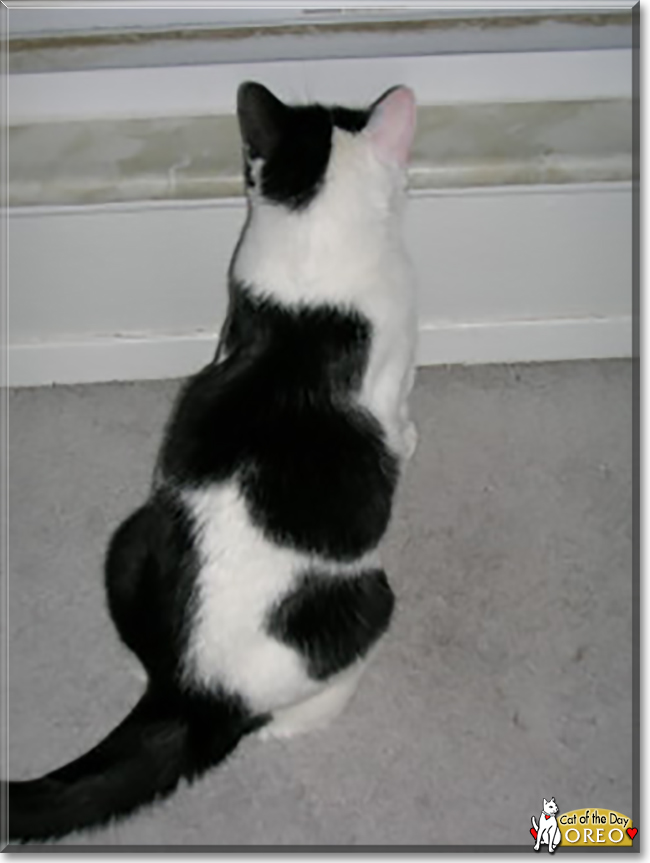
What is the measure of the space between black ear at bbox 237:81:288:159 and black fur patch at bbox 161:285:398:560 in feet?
0.55

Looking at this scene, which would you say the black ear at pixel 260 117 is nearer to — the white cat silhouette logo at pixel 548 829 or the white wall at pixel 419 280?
the white wall at pixel 419 280

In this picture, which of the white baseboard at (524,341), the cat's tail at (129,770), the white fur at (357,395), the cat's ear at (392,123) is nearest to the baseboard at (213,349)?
the white baseboard at (524,341)

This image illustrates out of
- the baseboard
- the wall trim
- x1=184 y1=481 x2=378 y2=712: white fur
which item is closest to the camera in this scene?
x1=184 y1=481 x2=378 y2=712: white fur

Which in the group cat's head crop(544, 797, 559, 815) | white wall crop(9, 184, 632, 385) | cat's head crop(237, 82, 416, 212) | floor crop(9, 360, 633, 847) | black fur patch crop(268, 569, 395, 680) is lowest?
cat's head crop(544, 797, 559, 815)

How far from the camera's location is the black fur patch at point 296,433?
1176 millimetres

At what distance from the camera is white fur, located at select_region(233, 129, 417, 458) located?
1.21 metres

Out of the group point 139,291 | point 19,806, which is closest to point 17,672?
point 19,806

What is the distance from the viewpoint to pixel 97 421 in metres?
1.66

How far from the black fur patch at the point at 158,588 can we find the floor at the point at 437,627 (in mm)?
191

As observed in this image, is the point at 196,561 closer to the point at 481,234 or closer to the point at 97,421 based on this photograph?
the point at 97,421

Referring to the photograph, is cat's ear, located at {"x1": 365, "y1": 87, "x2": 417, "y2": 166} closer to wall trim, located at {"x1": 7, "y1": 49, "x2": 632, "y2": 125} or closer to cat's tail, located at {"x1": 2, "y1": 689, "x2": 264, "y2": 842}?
wall trim, located at {"x1": 7, "y1": 49, "x2": 632, "y2": 125}

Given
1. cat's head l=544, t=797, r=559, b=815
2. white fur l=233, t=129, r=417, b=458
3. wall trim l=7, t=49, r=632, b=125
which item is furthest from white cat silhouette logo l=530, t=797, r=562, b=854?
wall trim l=7, t=49, r=632, b=125

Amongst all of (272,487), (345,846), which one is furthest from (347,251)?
(345,846)

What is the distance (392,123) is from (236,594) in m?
0.55
